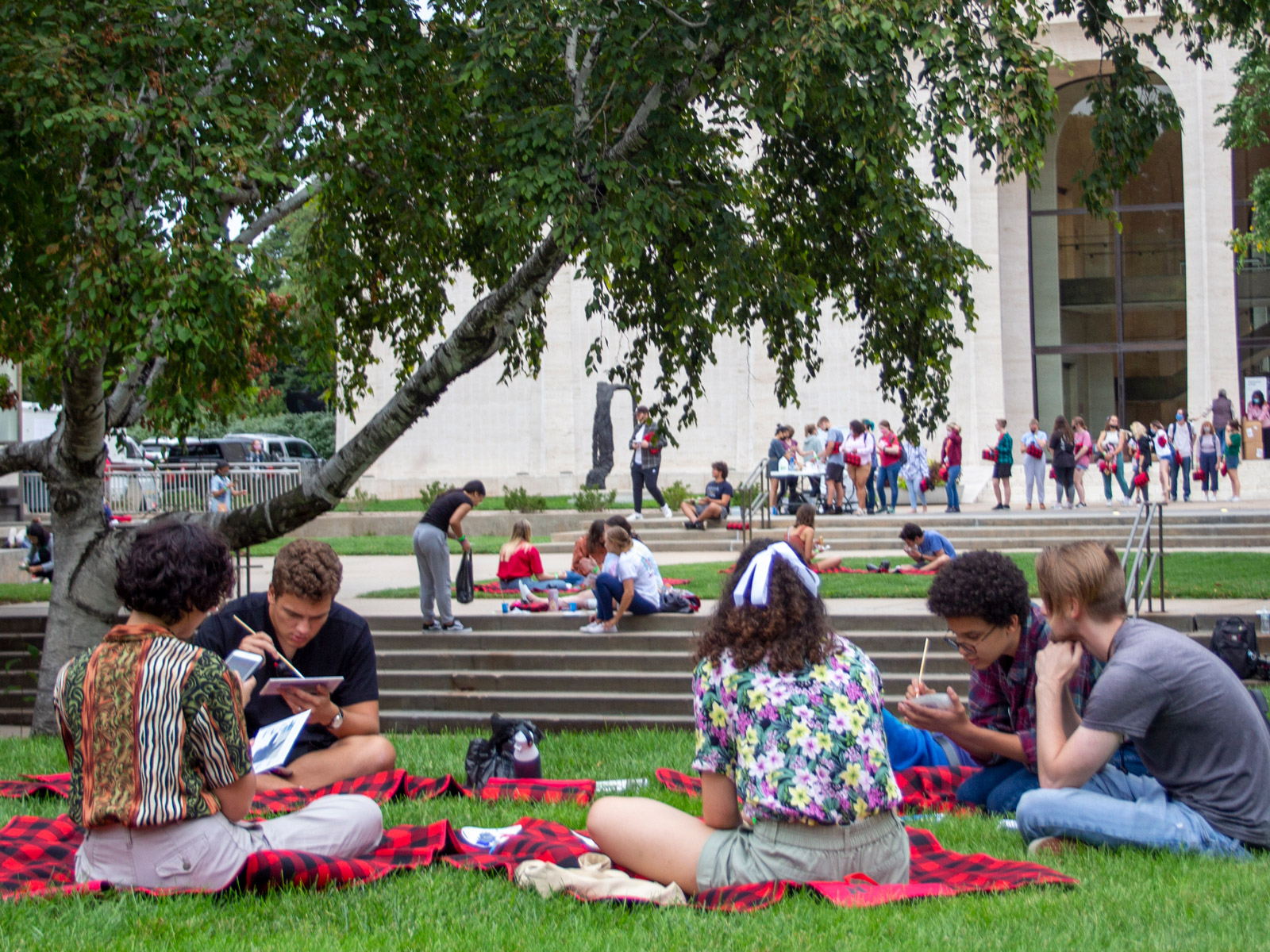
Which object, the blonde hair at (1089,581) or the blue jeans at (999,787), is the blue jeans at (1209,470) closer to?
the blue jeans at (999,787)

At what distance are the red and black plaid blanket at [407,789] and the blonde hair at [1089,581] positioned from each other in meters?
2.59

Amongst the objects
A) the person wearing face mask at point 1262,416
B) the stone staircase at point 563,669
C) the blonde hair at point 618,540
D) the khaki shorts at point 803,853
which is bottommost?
the stone staircase at point 563,669

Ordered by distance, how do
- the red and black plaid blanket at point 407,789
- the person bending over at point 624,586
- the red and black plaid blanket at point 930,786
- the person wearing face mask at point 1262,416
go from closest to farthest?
the red and black plaid blanket at point 930,786, the red and black plaid blanket at point 407,789, the person bending over at point 624,586, the person wearing face mask at point 1262,416

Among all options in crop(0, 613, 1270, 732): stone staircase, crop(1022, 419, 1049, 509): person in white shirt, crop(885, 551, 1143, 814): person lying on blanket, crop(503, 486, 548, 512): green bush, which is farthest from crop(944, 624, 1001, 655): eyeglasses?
crop(503, 486, 548, 512): green bush

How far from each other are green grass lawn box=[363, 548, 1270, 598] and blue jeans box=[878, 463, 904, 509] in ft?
17.4

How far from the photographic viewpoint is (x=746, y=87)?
7453 mm

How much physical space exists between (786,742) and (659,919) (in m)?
0.71

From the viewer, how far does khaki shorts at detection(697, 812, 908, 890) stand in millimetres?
3592

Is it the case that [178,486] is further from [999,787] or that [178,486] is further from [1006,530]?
[999,787]

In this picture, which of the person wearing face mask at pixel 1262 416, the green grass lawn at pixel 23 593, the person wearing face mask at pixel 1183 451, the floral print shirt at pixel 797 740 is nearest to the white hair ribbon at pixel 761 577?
the floral print shirt at pixel 797 740

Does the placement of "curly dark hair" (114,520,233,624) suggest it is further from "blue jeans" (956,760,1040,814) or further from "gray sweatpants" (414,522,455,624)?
"gray sweatpants" (414,522,455,624)

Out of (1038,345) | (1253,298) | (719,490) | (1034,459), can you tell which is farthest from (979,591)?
(1253,298)

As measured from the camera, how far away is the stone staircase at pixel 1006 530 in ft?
55.6

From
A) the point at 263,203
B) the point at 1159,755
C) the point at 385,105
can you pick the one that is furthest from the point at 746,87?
the point at 1159,755
